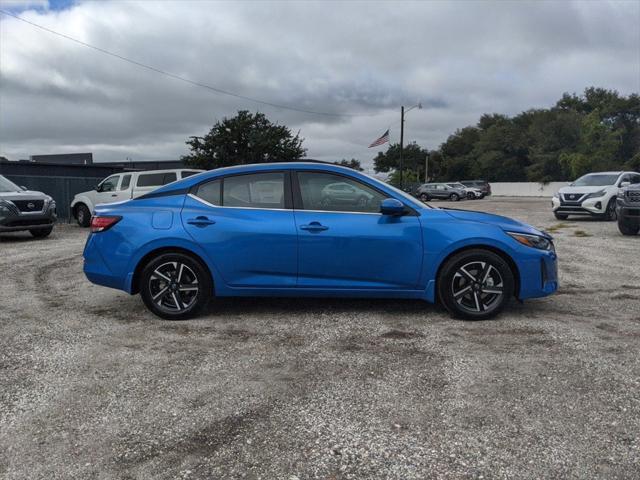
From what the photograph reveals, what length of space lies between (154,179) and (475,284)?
487 inches

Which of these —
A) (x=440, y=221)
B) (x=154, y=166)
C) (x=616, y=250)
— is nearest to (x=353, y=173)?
(x=440, y=221)

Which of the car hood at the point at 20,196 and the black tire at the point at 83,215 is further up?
the car hood at the point at 20,196

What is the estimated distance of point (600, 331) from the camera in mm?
4746

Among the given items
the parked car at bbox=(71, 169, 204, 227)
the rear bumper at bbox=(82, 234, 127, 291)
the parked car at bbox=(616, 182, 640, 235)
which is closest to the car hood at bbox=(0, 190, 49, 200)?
the parked car at bbox=(71, 169, 204, 227)

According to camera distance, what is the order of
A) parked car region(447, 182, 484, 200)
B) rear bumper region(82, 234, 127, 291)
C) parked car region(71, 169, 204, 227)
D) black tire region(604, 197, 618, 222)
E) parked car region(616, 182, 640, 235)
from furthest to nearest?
parked car region(447, 182, 484, 200) → black tire region(604, 197, 618, 222) → parked car region(71, 169, 204, 227) → parked car region(616, 182, 640, 235) → rear bumper region(82, 234, 127, 291)

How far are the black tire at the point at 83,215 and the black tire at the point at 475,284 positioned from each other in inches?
579

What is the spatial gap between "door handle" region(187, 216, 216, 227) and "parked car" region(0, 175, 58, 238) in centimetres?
918

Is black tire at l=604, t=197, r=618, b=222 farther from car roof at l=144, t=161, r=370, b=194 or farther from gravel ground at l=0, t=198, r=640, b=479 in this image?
car roof at l=144, t=161, r=370, b=194

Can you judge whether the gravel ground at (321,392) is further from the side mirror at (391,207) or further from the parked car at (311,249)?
the side mirror at (391,207)

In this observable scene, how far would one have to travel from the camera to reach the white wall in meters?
61.5

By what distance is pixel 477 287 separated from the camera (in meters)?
5.02

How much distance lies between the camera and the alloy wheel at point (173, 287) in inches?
202

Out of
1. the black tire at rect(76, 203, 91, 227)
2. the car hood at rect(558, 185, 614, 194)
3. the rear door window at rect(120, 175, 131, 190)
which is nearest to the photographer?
the rear door window at rect(120, 175, 131, 190)

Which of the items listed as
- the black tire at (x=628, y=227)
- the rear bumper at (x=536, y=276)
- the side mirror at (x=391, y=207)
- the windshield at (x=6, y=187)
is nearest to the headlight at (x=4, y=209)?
the windshield at (x=6, y=187)
